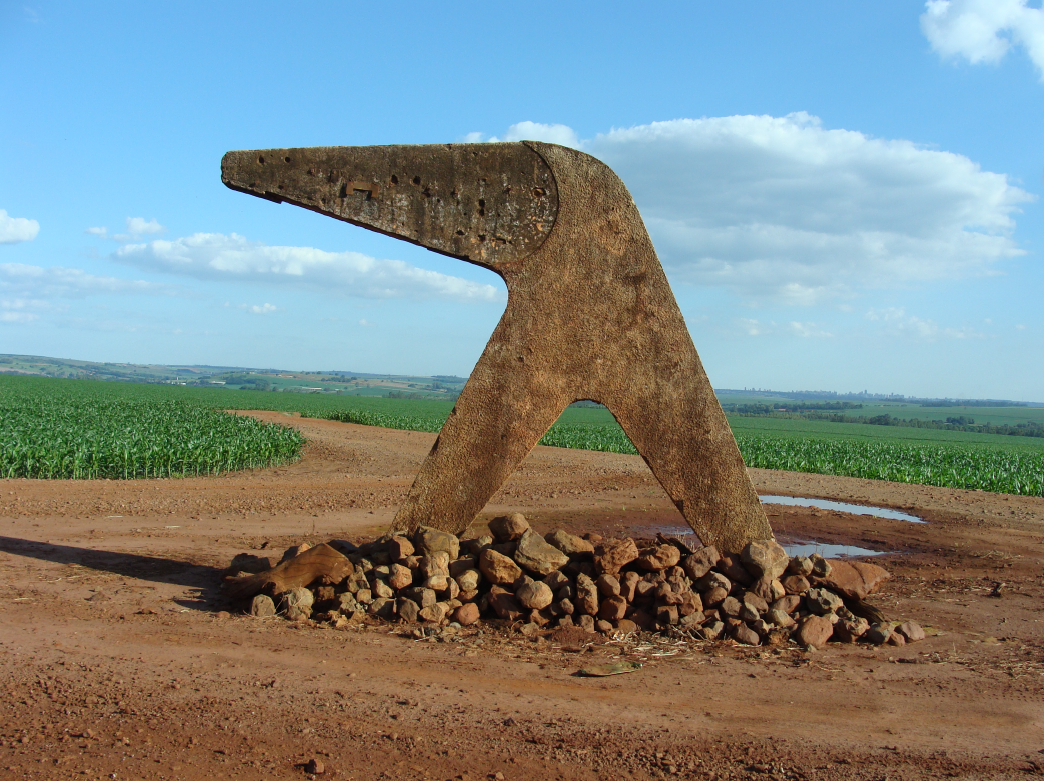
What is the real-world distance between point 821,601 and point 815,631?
1.03 ft

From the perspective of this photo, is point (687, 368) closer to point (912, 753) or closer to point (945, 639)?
point (945, 639)

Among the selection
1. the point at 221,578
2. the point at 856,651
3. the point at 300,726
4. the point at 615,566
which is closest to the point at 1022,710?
the point at 856,651

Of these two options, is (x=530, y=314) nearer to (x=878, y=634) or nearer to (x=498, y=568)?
(x=498, y=568)

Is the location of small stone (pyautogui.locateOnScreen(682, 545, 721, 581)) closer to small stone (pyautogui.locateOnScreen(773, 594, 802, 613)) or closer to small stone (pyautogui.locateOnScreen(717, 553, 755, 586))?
small stone (pyautogui.locateOnScreen(717, 553, 755, 586))

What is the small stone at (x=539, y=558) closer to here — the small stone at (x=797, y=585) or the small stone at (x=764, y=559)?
the small stone at (x=764, y=559)

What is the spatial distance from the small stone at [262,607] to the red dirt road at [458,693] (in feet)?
0.39

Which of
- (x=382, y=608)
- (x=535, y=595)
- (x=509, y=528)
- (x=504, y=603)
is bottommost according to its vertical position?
(x=382, y=608)

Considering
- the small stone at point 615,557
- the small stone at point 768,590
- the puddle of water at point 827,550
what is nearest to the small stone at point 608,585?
the small stone at point 615,557

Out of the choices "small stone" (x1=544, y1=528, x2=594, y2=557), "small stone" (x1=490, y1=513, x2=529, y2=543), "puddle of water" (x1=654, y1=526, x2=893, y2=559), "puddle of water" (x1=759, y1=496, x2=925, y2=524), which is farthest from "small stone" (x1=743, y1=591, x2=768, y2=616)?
"puddle of water" (x1=759, y1=496, x2=925, y2=524)

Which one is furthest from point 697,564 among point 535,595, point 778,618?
point 535,595

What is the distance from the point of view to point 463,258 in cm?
664

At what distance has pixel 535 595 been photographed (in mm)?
5949

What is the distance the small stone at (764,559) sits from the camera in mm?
6180

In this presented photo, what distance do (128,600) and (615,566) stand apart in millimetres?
4342
